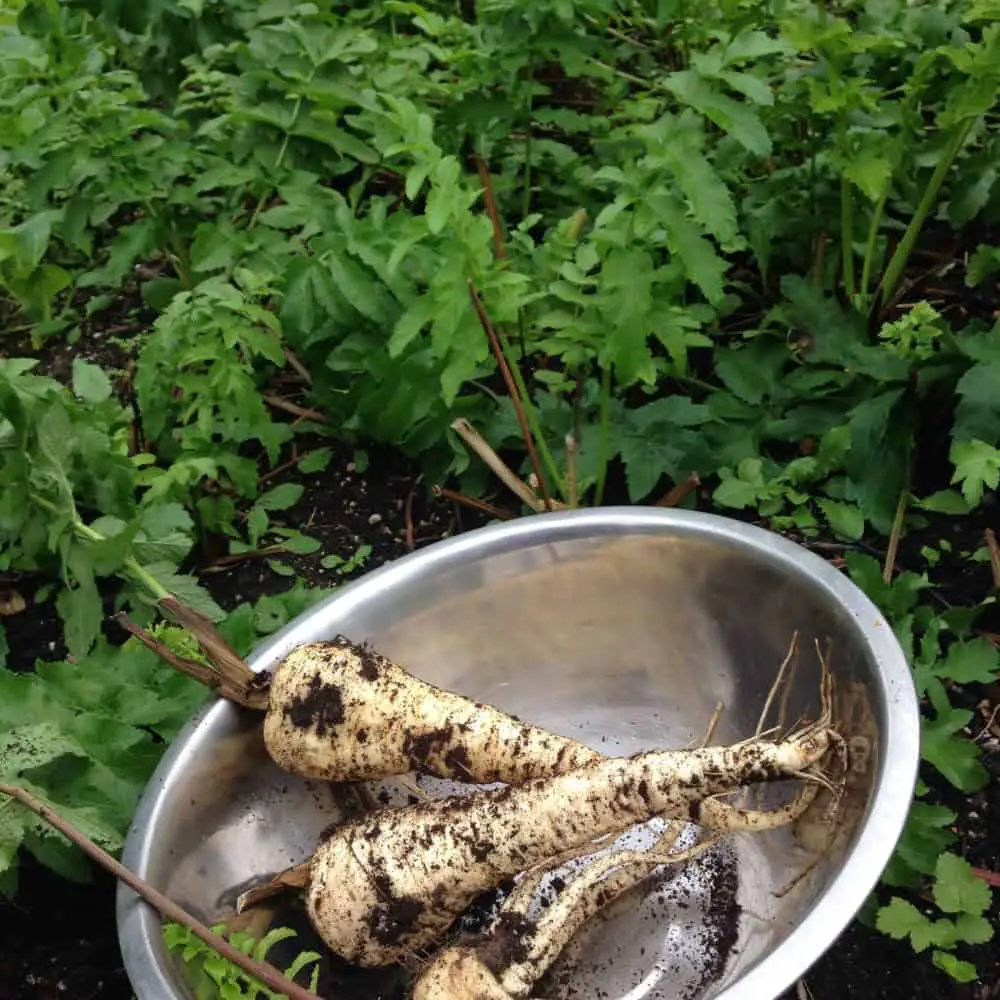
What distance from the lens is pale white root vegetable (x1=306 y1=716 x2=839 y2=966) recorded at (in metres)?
1.36

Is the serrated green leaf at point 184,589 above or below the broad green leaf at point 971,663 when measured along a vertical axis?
above

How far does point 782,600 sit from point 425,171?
85 centimetres

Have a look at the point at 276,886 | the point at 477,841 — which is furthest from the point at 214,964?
the point at 477,841

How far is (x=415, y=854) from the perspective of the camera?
1381 millimetres

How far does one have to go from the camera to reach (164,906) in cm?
124

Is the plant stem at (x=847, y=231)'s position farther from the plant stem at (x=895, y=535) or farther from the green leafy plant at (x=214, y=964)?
the green leafy plant at (x=214, y=964)

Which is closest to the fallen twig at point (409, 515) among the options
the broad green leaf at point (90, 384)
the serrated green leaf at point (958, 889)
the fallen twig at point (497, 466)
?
the fallen twig at point (497, 466)

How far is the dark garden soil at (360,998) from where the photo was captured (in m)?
1.49

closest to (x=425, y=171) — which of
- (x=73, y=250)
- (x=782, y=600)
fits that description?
(x=782, y=600)

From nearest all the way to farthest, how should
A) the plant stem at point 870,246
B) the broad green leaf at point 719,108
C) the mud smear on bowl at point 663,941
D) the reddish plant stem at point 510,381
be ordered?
the mud smear on bowl at point 663,941, the broad green leaf at point 719,108, the reddish plant stem at point 510,381, the plant stem at point 870,246

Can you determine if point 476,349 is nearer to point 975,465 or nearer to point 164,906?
point 975,465

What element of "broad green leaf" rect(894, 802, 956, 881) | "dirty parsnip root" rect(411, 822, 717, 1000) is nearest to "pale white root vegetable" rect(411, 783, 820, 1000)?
"dirty parsnip root" rect(411, 822, 717, 1000)

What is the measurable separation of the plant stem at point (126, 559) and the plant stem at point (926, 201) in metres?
1.52

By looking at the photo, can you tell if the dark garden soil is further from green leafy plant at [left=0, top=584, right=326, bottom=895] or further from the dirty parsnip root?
the dirty parsnip root
